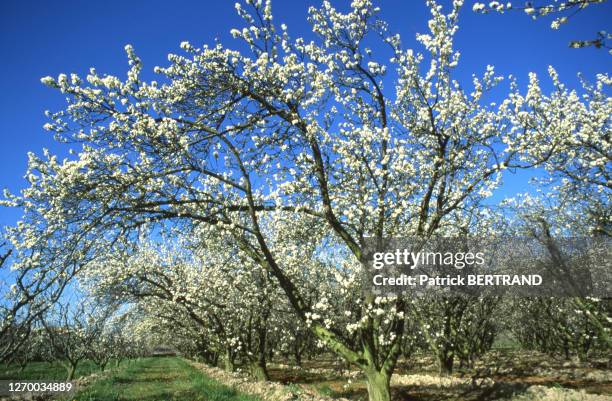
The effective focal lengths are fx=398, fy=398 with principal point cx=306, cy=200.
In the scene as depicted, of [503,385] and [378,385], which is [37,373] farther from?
[378,385]

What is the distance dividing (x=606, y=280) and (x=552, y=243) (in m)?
6.73

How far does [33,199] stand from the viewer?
7383mm

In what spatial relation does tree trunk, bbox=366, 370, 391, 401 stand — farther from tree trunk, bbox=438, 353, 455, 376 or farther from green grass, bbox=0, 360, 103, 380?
green grass, bbox=0, 360, 103, 380

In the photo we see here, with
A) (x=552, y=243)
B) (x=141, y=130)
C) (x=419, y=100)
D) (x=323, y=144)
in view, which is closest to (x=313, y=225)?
(x=323, y=144)

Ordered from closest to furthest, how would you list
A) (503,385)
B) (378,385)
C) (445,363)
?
1. (378,385)
2. (503,385)
3. (445,363)

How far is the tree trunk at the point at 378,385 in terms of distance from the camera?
930 cm

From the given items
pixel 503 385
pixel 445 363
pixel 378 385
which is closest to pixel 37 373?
pixel 445 363

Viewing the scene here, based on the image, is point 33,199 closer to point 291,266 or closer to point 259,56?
point 259,56

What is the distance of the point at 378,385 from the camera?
367 inches

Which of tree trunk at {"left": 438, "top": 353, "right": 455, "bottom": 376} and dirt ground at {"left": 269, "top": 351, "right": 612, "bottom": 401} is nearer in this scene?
dirt ground at {"left": 269, "top": 351, "right": 612, "bottom": 401}

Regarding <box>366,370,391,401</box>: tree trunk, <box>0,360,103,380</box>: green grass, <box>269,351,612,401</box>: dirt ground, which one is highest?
<box>366,370,391,401</box>: tree trunk

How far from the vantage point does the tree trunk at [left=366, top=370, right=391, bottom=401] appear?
930 cm

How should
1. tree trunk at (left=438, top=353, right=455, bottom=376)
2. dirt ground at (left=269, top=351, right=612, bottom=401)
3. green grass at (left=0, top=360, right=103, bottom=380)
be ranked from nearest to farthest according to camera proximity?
dirt ground at (left=269, top=351, right=612, bottom=401)
tree trunk at (left=438, top=353, right=455, bottom=376)
green grass at (left=0, top=360, right=103, bottom=380)

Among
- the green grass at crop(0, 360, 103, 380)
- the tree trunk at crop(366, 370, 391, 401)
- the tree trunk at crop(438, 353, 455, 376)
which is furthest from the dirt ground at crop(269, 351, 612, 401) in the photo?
the green grass at crop(0, 360, 103, 380)
